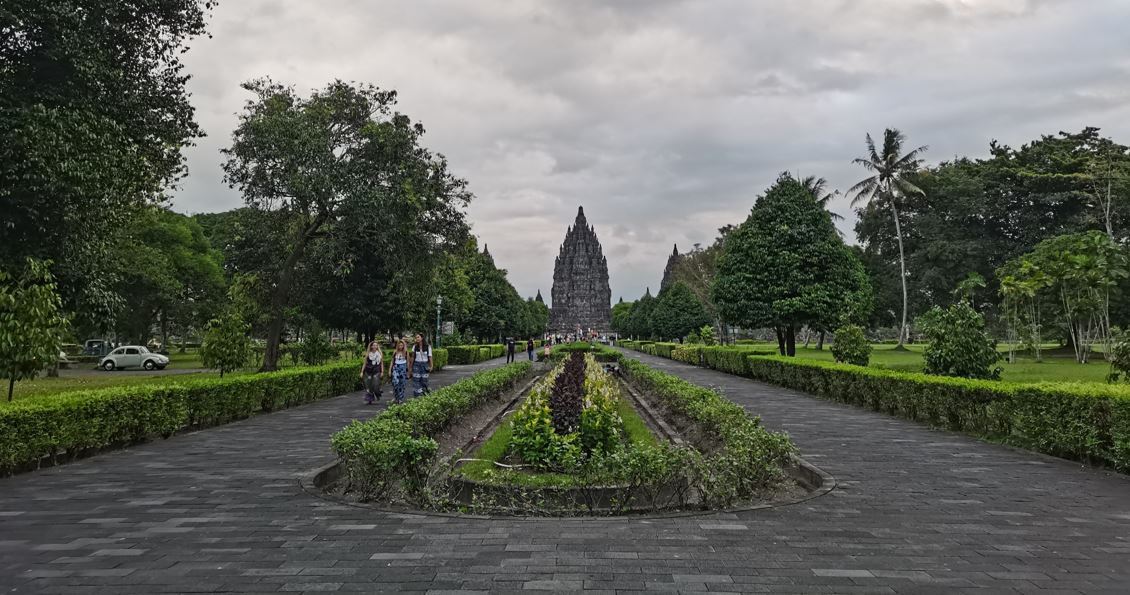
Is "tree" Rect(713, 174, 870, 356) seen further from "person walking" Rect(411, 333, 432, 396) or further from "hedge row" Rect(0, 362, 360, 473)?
"hedge row" Rect(0, 362, 360, 473)

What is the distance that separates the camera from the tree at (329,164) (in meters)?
18.6

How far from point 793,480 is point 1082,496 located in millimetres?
2821

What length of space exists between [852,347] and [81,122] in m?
21.8

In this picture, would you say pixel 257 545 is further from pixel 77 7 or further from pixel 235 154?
pixel 235 154

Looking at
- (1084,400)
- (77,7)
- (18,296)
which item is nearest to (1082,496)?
(1084,400)

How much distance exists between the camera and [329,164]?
19.0 metres

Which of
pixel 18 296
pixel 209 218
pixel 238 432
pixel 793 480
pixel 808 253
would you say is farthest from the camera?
pixel 209 218

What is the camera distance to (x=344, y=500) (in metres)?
6.16

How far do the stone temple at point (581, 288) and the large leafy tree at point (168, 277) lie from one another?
82.1 metres

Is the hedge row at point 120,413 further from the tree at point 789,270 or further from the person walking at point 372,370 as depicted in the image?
the tree at point 789,270

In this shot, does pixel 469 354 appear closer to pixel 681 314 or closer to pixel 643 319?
pixel 681 314

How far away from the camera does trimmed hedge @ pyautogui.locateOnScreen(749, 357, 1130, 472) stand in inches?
303

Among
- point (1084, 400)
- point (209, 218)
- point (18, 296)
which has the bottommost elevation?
point (1084, 400)

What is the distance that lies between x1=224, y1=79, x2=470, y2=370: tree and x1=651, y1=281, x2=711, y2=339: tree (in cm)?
3884
